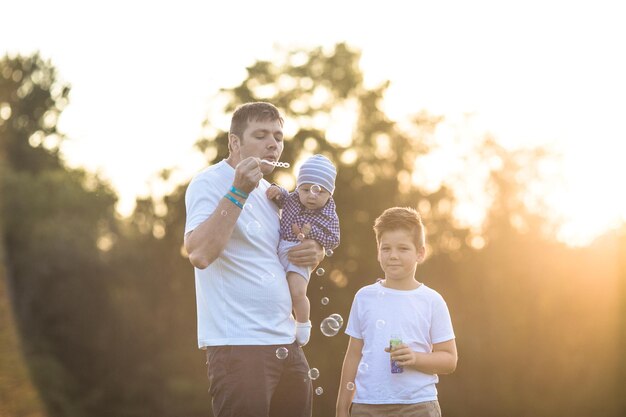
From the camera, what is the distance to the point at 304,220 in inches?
189

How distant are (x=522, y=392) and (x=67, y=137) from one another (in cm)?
2502

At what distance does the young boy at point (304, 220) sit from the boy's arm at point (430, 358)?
18.4 inches

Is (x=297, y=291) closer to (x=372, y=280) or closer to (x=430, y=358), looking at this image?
(x=430, y=358)

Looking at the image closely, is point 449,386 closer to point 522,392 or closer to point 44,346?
point 522,392

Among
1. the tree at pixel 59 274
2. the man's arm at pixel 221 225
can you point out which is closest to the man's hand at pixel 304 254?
the man's arm at pixel 221 225

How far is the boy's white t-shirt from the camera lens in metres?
4.70

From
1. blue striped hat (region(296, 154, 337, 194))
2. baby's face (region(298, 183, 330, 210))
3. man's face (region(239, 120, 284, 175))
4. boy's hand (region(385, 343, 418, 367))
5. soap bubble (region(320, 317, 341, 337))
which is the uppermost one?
man's face (region(239, 120, 284, 175))

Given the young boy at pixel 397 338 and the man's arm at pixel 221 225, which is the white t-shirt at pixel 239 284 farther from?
the young boy at pixel 397 338

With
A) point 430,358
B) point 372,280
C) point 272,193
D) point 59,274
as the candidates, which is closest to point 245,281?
point 272,193

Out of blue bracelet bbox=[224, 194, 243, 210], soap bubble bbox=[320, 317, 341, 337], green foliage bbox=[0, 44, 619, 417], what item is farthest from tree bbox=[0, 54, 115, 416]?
blue bracelet bbox=[224, 194, 243, 210]

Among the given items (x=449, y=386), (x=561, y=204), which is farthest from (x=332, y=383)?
(x=561, y=204)

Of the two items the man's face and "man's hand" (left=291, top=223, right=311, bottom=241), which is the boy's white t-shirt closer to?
"man's hand" (left=291, top=223, right=311, bottom=241)

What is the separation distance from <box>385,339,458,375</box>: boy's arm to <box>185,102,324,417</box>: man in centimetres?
48

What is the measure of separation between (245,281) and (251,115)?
753 millimetres
